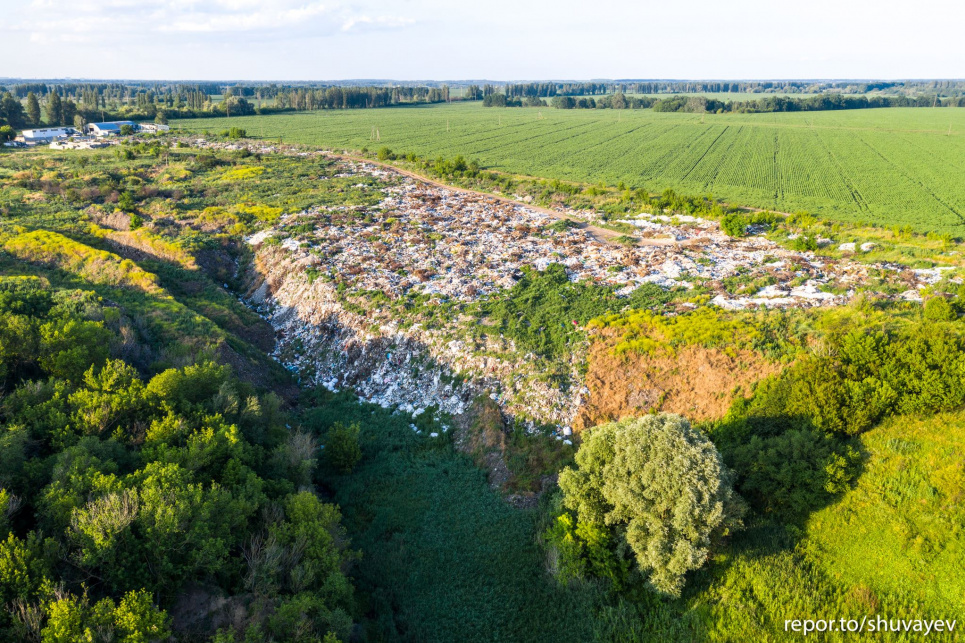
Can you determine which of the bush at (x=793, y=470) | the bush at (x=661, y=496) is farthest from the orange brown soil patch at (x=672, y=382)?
the bush at (x=661, y=496)

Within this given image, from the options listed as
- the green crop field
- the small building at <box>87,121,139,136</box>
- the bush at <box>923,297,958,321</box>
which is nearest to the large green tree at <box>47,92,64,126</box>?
the small building at <box>87,121,139,136</box>

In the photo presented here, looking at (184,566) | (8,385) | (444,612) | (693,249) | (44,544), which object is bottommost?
(444,612)

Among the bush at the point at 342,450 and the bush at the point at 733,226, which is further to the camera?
the bush at the point at 733,226

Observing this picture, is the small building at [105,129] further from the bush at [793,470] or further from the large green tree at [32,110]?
the bush at [793,470]

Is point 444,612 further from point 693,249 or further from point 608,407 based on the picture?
point 693,249

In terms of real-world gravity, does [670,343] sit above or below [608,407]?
above

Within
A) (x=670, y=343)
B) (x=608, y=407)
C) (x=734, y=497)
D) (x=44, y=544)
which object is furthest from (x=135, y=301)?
(x=734, y=497)

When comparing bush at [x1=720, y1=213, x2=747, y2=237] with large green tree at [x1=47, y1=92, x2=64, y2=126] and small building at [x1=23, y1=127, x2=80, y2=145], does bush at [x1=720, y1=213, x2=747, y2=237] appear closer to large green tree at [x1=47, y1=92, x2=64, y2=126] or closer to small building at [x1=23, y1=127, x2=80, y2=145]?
small building at [x1=23, y1=127, x2=80, y2=145]

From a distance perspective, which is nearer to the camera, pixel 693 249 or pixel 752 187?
pixel 693 249
